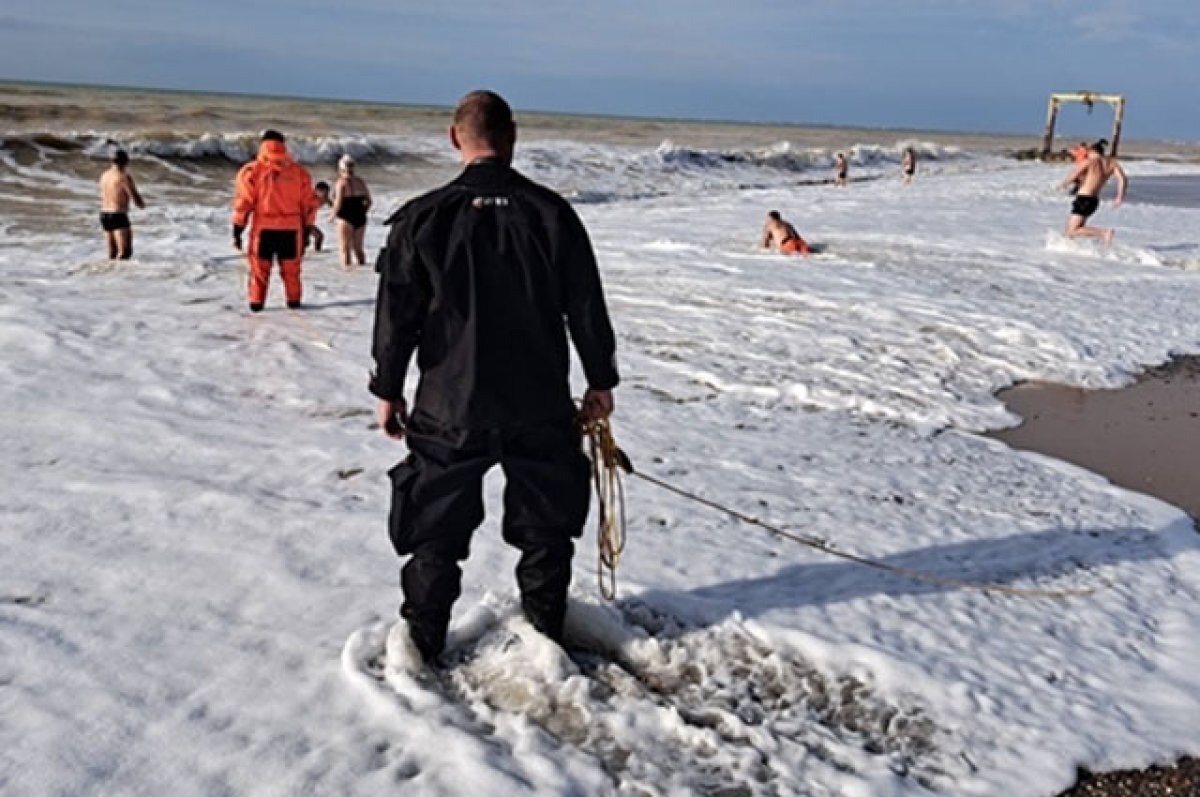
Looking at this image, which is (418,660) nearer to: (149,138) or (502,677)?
(502,677)

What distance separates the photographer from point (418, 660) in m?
3.24

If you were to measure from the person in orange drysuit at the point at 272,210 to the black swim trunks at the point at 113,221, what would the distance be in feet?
13.7

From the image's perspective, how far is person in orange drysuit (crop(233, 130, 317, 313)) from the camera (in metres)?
8.59

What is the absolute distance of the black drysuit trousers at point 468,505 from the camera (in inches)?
119

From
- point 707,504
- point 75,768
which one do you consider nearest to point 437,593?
point 75,768

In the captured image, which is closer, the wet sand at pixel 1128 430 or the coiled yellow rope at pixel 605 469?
the coiled yellow rope at pixel 605 469

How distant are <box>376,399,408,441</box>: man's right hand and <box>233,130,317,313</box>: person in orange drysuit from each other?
6.05m

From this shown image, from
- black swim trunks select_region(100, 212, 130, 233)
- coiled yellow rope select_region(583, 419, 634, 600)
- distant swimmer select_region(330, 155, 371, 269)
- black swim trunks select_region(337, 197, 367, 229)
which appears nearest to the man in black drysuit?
coiled yellow rope select_region(583, 419, 634, 600)

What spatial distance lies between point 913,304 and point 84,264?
31.9 ft

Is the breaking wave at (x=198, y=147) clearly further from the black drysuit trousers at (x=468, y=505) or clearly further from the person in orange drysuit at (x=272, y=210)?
the black drysuit trousers at (x=468, y=505)

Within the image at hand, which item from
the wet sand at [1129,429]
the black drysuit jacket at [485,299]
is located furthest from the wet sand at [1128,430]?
the black drysuit jacket at [485,299]

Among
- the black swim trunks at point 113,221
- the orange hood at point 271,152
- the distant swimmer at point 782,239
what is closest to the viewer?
the orange hood at point 271,152

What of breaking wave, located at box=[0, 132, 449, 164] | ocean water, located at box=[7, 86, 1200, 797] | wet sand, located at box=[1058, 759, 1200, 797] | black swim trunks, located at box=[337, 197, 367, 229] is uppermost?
breaking wave, located at box=[0, 132, 449, 164]

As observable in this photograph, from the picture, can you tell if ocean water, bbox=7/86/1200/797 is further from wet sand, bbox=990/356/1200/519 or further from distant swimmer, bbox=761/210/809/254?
distant swimmer, bbox=761/210/809/254
